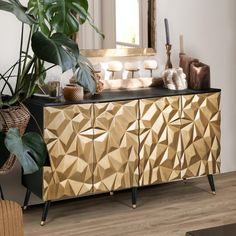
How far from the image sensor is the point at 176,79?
4191 millimetres

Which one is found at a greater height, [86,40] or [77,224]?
[86,40]

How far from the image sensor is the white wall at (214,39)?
14.5 feet

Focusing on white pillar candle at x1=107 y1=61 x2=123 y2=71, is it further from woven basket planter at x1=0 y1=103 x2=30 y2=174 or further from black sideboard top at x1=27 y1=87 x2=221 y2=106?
woven basket planter at x1=0 y1=103 x2=30 y2=174

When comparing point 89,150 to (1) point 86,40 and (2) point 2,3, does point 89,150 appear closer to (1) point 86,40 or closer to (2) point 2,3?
(1) point 86,40

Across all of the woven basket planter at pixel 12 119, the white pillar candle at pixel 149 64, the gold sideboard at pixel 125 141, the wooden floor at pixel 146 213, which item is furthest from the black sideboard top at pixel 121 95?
the wooden floor at pixel 146 213

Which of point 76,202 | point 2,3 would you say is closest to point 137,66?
point 76,202

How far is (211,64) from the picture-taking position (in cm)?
463

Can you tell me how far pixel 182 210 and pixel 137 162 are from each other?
0.43m

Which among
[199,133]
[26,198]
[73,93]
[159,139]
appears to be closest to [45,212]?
[26,198]

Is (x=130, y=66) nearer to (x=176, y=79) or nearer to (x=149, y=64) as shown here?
(x=149, y=64)

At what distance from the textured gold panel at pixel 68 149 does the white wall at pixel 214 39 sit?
1.00 metres

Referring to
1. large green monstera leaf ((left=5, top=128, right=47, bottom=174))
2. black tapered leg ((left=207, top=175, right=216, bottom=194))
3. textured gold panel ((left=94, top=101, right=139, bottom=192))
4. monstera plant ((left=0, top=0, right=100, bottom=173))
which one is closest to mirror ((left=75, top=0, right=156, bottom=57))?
textured gold panel ((left=94, top=101, right=139, bottom=192))

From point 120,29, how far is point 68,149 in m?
0.99

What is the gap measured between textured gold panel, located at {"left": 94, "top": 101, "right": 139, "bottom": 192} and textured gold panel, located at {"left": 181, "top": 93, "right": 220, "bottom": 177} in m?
0.39
